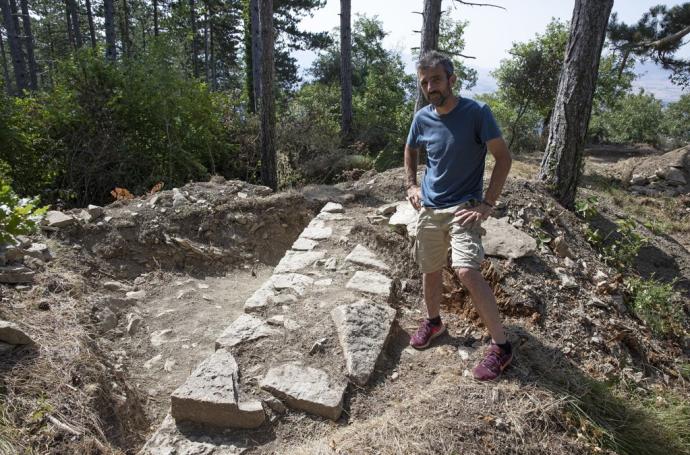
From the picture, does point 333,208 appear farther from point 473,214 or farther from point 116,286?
point 473,214

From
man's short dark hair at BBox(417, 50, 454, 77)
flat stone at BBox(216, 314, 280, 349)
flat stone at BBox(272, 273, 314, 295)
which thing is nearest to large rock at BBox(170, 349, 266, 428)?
flat stone at BBox(216, 314, 280, 349)

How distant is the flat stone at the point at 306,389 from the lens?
2.48 metres

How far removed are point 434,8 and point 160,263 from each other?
19.9 ft

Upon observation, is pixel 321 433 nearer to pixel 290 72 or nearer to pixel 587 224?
pixel 587 224

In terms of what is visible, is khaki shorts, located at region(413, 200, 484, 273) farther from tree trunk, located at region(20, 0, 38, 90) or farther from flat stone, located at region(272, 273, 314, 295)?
tree trunk, located at region(20, 0, 38, 90)

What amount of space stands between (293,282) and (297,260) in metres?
0.49

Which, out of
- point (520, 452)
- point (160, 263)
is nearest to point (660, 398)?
point (520, 452)

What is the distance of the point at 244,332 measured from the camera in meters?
3.08

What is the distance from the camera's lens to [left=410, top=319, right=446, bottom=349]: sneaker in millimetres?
2996

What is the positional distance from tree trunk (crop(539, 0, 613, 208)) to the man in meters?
3.14

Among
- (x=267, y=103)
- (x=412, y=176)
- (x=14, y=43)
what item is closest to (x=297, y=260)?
(x=412, y=176)

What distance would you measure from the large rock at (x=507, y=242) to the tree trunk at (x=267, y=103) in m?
4.66

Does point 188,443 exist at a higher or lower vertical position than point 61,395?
lower

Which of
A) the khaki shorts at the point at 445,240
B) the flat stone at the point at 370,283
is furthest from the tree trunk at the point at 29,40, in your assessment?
the khaki shorts at the point at 445,240
